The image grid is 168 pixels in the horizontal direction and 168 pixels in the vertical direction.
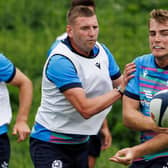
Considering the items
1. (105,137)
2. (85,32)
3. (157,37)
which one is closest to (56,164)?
(105,137)

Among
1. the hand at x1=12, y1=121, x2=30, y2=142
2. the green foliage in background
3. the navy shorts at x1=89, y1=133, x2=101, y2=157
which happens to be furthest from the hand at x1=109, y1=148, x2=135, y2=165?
the green foliage in background

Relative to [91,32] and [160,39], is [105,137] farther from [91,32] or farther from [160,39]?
[160,39]

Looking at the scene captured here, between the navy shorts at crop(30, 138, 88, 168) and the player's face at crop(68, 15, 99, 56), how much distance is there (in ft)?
2.85

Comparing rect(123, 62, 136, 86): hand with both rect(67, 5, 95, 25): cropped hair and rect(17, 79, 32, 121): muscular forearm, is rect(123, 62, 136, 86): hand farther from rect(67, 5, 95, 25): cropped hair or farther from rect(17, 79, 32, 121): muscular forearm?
rect(17, 79, 32, 121): muscular forearm

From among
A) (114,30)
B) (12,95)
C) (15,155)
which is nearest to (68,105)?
(15,155)

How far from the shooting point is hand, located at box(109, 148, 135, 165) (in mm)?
6465

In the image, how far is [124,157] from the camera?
653 centimetres

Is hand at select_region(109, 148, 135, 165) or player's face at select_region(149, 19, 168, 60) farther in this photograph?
player's face at select_region(149, 19, 168, 60)

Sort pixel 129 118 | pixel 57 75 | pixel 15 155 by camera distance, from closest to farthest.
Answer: pixel 129 118, pixel 57 75, pixel 15 155

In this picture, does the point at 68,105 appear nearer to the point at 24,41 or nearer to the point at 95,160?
the point at 95,160

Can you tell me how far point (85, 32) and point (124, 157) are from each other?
1460mm

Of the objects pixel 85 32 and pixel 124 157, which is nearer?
pixel 124 157

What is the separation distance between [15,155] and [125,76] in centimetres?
350

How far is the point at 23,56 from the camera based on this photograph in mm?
13602
